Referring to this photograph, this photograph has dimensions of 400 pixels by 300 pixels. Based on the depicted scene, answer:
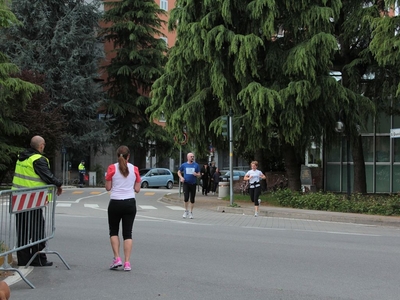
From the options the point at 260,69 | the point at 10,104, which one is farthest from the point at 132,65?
the point at 260,69

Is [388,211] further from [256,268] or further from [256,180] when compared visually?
[256,268]

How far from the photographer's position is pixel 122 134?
1756 inches

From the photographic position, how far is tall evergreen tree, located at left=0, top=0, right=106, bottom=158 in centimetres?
4022

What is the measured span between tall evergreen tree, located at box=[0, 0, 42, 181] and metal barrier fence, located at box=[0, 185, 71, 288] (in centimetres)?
907

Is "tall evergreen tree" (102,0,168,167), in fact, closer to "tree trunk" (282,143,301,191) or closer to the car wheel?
the car wheel

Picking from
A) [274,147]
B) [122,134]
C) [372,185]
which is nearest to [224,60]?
[274,147]

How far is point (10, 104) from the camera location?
2500cm

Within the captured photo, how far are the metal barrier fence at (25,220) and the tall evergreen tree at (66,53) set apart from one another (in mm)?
32433

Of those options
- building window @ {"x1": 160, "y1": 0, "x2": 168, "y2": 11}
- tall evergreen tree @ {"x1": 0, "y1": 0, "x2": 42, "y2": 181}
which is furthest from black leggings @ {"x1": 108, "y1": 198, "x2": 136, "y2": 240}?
building window @ {"x1": 160, "y1": 0, "x2": 168, "y2": 11}

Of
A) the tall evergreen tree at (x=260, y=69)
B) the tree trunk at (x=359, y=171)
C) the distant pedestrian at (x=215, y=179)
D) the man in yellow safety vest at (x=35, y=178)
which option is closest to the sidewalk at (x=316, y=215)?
the tall evergreen tree at (x=260, y=69)

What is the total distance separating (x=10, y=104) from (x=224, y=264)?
19.4 meters

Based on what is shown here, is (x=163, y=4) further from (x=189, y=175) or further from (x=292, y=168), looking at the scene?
(x=189, y=175)

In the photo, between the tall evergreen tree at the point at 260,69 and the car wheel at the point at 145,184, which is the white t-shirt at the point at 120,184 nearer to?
the tall evergreen tree at the point at 260,69

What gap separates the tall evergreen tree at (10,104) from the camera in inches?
855
